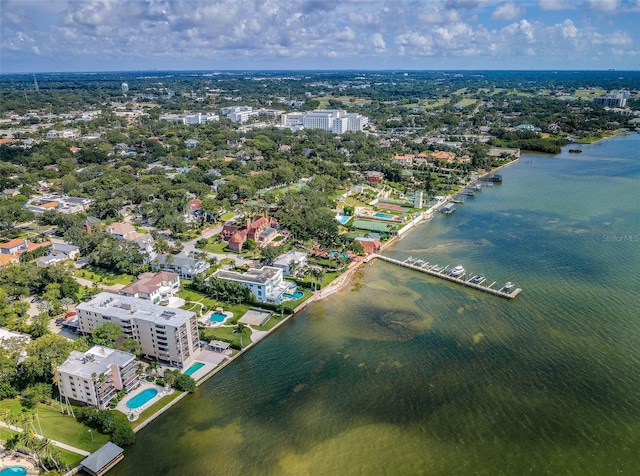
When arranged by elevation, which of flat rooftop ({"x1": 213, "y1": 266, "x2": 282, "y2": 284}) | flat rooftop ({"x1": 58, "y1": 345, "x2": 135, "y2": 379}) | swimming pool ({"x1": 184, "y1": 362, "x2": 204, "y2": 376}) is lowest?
swimming pool ({"x1": 184, "y1": 362, "x2": 204, "y2": 376})

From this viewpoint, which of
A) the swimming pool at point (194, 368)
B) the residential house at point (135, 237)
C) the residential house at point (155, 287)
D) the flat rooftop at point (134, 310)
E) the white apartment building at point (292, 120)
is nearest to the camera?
the swimming pool at point (194, 368)

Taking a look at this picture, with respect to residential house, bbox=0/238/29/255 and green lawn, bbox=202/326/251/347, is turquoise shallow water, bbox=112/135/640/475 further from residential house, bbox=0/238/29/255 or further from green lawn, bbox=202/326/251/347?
residential house, bbox=0/238/29/255

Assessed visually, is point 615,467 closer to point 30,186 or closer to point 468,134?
point 30,186

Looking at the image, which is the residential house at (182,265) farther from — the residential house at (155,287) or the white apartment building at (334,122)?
the white apartment building at (334,122)

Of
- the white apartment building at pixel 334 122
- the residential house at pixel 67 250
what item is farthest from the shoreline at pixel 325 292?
the white apartment building at pixel 334 122

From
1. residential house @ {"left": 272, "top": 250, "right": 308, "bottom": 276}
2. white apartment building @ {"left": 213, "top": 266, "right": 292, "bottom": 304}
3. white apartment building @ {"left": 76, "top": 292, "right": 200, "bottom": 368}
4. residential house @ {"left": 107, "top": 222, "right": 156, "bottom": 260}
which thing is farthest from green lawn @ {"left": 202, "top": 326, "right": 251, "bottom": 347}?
residential house @ {"left": 107, "top": 222, "right": 156, "bottom": 260}

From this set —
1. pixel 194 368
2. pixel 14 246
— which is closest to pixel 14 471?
pixel 194 368

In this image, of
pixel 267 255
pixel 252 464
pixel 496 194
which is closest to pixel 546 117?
pixel 496 194
